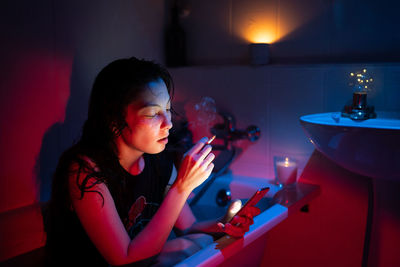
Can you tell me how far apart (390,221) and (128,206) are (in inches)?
40.4

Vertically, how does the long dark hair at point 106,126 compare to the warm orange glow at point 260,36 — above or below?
below

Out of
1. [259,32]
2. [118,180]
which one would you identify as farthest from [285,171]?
[118,180]

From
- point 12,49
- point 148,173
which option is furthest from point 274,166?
point 12,49

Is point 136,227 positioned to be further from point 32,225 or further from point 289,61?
point 289,61

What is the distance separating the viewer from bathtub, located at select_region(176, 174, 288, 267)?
90cm

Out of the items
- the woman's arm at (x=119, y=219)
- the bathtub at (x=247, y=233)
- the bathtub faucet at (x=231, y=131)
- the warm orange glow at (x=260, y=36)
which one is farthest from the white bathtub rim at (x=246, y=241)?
the warm orange glow at (x=260, y=36)

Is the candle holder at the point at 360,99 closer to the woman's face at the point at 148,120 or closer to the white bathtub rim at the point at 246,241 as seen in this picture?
the white bathtub rim at the point at 246,241

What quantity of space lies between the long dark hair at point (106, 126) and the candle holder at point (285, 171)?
778mm

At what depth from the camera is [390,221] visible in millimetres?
1348

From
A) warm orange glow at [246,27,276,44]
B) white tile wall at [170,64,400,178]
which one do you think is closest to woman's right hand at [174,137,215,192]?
white tile wall at [170,64,400,178]

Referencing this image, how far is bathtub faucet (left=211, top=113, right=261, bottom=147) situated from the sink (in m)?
0.42

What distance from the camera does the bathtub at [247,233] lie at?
2.96ft

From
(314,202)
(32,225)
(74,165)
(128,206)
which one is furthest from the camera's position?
(314,202)

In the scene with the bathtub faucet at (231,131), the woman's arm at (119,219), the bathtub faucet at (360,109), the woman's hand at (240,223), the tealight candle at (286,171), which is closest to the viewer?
the woman's arm at (119,219)
